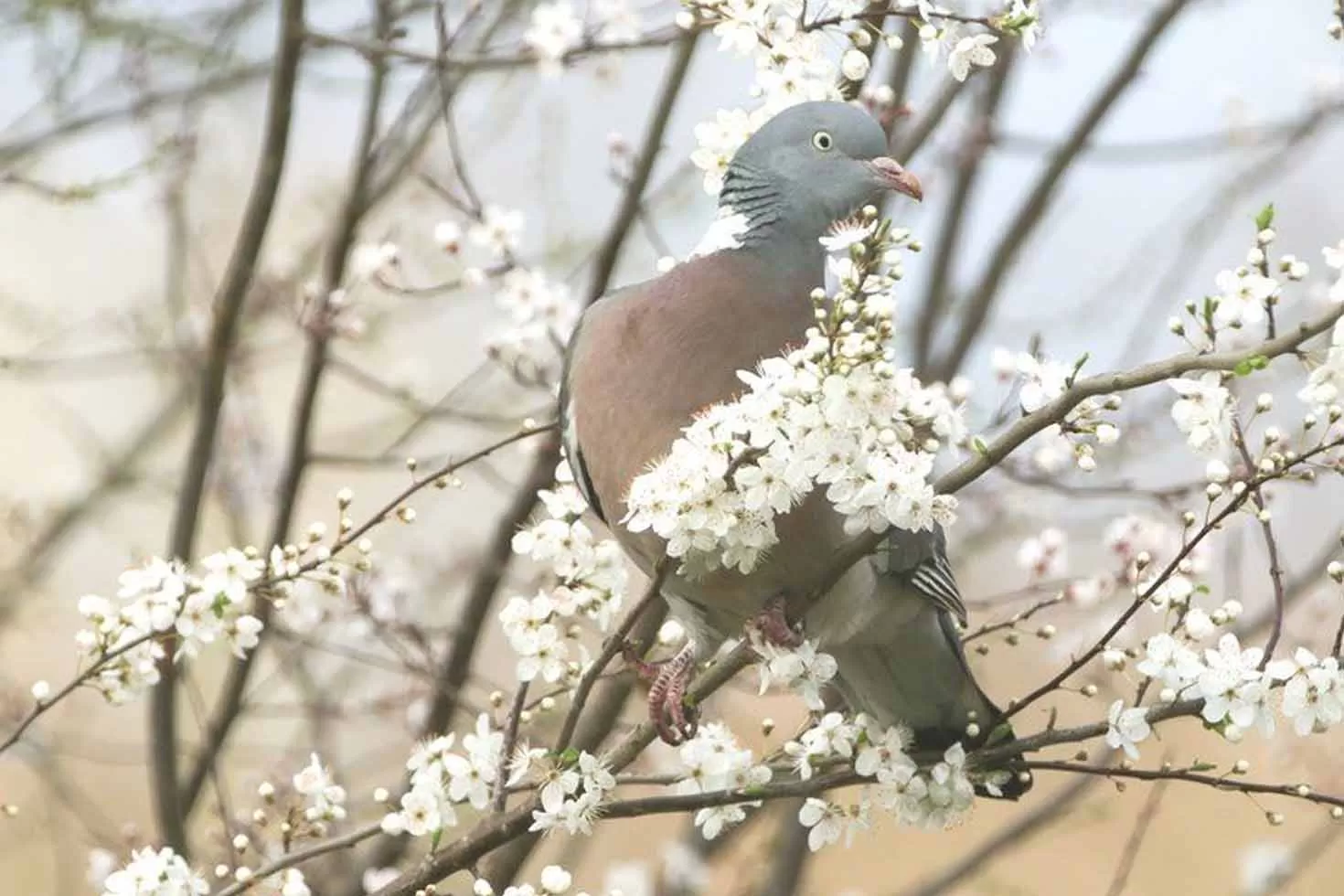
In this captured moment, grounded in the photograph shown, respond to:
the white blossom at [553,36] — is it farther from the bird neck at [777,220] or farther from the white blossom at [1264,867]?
the white blossom at [1264,867]

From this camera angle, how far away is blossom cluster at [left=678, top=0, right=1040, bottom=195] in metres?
2.30

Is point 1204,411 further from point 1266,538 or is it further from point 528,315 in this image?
point 528,315

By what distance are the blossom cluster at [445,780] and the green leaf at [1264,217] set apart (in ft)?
3.30

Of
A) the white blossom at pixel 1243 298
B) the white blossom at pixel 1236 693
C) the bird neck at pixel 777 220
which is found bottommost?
the white blossom at pixel 1236 693

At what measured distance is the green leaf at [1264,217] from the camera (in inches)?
72.4

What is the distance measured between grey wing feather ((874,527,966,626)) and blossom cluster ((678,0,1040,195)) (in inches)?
22.2

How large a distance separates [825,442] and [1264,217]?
18.3 inches

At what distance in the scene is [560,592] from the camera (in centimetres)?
232

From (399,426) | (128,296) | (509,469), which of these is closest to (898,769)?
(399,426)

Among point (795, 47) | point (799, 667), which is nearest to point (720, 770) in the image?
point (799, 667)

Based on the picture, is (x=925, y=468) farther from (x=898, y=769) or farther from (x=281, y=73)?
(x=281, y=73)

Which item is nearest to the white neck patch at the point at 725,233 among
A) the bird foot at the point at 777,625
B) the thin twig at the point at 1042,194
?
the bird foot at the point at 777,625

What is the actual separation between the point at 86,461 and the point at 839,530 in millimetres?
3397

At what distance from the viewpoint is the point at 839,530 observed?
2486 mm
